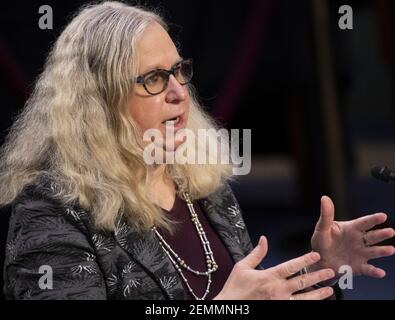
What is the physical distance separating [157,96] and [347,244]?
551 mm

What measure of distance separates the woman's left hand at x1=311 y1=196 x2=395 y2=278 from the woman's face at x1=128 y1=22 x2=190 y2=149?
391 millimetres

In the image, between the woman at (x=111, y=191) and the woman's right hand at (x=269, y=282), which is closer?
the woman's right hand at (x=269, y=282)

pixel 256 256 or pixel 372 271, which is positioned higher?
pixel 256 256

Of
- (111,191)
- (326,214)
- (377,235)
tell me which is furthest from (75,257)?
(377,235)

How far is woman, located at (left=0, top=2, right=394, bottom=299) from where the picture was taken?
1744 millimetres

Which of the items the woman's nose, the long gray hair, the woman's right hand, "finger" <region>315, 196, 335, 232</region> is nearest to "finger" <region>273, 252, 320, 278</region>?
the woman's right hand

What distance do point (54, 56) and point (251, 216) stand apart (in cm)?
349

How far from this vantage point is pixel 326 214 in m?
1.88

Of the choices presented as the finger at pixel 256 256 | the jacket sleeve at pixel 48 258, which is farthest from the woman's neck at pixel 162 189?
the finger at pixel 256 256

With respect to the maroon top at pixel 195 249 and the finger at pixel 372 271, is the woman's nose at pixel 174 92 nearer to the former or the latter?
the maroon top at pixel 195 249

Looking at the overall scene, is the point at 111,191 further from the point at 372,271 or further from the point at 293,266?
the point at 372,271

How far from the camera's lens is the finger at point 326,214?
187 centimetres

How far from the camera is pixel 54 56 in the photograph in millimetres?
1958

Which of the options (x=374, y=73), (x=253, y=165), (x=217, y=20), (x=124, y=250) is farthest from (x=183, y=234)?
(x=374, y=73)
